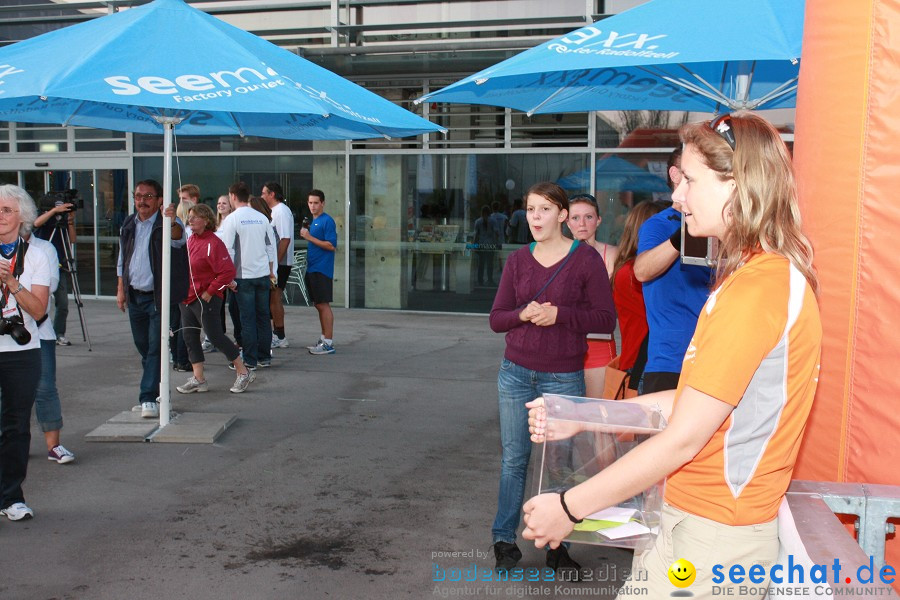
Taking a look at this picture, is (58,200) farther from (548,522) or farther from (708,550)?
(708,550)

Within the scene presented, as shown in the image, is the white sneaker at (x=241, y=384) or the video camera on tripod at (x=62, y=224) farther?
the video camera on tripod at (x=62, y=224)

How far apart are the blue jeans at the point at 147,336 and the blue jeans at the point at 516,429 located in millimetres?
4005

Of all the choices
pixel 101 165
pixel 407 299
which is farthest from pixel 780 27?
pixel 101 165

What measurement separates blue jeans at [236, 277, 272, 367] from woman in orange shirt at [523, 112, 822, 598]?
26.1 ft

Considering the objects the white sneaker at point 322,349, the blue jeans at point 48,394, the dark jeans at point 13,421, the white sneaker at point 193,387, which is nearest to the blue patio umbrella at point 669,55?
the dark jeans at point 13,421

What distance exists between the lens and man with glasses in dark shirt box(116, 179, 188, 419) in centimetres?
729

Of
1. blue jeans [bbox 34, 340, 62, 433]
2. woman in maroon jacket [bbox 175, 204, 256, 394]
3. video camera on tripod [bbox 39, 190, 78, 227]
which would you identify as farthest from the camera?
video camera on tripod [bbox 39, 190, 78, 227]

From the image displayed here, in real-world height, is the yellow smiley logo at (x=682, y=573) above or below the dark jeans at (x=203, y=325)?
above

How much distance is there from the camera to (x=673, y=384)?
409 centimetres

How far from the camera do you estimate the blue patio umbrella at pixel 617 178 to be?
44.7 ft

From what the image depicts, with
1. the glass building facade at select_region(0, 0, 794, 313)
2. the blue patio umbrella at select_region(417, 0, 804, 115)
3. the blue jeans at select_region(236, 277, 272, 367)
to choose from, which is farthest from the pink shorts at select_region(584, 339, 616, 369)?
the glass building facade at select_region(0, 0, 794, 313)

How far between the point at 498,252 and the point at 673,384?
1067 cm

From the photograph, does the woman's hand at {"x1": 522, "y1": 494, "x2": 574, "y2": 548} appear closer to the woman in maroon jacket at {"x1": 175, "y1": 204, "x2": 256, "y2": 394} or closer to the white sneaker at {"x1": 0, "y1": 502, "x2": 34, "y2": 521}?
the white sneaker at {"x1": 0, "y1": 502, "x2": 34, "y2": 521}

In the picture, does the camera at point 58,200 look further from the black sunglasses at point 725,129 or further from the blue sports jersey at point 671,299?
the black sunglasses at point 725,129
